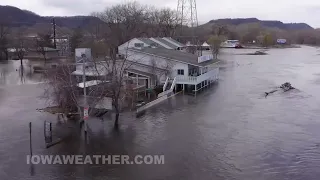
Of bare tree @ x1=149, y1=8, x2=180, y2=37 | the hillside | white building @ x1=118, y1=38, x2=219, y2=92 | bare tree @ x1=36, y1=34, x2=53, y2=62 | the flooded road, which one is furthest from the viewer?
the hillside

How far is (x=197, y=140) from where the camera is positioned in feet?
54.0

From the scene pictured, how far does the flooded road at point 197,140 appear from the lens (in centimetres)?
1290

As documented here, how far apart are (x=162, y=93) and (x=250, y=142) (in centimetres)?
1114

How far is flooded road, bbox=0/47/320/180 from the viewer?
12898 millimetres

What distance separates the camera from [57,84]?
64.7ft

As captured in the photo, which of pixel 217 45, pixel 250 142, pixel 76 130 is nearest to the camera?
pixel 250 142

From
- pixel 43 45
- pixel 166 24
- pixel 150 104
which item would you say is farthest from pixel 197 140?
pixel 166 24

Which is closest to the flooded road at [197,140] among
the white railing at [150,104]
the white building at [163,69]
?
the white railing at [150,104]

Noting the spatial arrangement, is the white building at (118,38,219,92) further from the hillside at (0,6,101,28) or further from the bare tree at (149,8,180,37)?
the hillside at (0,6,101,28)

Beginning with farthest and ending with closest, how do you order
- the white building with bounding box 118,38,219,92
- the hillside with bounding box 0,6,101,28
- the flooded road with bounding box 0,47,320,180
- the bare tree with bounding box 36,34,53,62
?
the hillside with bounding box 0,6,101,28
the bare tree with bounding box 36,34,53,62
the white building with bounding box 118,38,219,92
the flooded road with bounding box 0,47,320,180

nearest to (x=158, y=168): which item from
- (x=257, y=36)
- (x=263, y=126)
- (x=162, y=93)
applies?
(x=263, y=126)

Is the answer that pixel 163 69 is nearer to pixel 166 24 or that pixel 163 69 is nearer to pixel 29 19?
pixel 166 24

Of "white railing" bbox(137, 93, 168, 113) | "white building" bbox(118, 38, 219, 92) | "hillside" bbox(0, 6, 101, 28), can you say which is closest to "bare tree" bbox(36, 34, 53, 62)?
"white building" bbox(118, 38, 219, 92)

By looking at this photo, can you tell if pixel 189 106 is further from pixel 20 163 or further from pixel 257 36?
pixel 257 36
